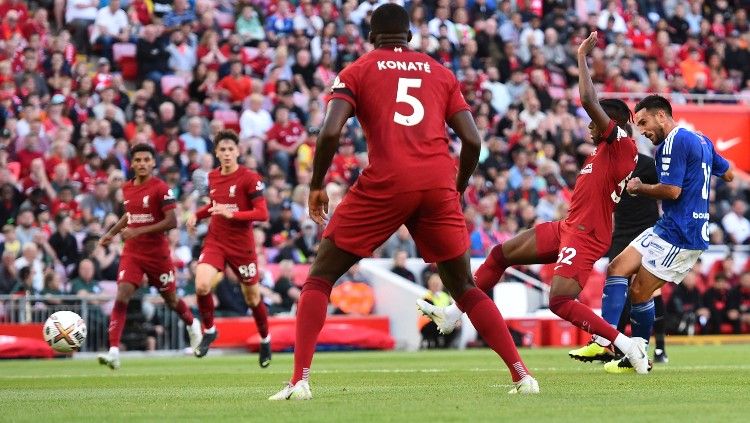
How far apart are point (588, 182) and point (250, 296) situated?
543cm

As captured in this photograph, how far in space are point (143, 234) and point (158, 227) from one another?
335 mm

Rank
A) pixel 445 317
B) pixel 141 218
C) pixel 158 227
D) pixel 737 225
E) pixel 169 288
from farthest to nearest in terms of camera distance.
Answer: pixel 737 225
pixel 169 288
pixel 141 218
pixel 158 227
pixel 445 317

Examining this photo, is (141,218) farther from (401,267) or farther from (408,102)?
(401,267)

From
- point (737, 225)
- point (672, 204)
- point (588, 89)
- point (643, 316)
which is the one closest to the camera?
point (588, 89)

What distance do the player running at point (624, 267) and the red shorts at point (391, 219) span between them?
3.64m

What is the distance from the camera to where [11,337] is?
1884 cm

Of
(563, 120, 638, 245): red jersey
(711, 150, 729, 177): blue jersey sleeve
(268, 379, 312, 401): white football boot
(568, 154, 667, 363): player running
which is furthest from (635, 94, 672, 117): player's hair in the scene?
(268, 379, 312, 401): white football boot

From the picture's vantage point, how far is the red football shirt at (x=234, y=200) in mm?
15484

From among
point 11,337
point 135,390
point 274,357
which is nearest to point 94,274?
point 11,337

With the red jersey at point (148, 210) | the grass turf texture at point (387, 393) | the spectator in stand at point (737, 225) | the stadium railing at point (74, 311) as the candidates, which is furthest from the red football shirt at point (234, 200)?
the spectator in stand at point (737, 225)

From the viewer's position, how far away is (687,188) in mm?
12117

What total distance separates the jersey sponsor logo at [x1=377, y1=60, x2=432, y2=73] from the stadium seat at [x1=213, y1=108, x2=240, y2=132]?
624 inches

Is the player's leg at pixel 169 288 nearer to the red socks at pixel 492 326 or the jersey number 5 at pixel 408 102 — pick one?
the red socks at pixel 492 326

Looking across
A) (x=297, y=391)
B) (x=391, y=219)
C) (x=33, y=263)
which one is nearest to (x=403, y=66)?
(x=391, y=219)
